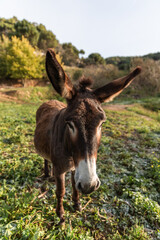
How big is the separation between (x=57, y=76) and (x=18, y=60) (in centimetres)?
2965

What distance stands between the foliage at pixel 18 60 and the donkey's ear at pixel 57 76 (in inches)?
1105

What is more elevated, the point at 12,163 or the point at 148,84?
the point at 148,84

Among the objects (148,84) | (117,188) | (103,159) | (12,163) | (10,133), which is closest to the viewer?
(117,188)

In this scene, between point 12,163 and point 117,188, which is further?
point 12,163

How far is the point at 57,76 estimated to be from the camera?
146cm

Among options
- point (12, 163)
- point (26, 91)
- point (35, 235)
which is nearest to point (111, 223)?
point (35, 235)

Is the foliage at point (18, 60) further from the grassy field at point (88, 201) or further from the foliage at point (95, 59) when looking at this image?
the grassy field at point (88, 201)

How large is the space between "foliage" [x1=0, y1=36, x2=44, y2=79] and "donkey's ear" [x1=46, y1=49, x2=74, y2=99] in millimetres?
28067

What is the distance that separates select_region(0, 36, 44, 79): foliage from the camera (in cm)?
2495

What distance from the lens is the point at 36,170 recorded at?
3438 mm

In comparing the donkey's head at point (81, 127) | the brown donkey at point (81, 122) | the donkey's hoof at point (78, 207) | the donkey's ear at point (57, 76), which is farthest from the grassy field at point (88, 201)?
the donkey's ear at point (57, 76)

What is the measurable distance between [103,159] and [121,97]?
72.0ft

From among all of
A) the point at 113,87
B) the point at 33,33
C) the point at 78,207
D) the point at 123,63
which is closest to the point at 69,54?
the point at 33,33

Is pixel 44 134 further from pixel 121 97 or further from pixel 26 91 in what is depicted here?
pixel 121 97
